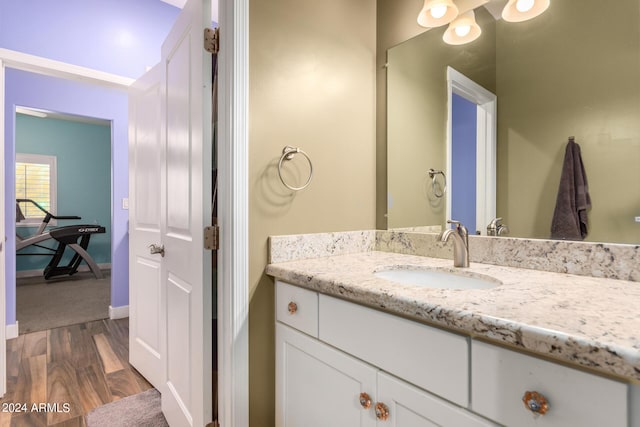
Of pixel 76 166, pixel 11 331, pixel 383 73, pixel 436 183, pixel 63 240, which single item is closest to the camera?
pixel 436 183

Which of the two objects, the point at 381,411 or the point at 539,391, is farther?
the point at 381,411

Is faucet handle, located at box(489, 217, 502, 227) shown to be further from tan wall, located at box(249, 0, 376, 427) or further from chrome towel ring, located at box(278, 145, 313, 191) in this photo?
chrome towel ring, located at box(278, 145, 313, 191)

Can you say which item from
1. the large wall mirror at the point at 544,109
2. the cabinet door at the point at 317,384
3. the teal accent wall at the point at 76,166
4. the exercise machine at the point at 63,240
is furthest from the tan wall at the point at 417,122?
the teal accent wall at the point at 76,166

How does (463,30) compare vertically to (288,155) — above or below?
above

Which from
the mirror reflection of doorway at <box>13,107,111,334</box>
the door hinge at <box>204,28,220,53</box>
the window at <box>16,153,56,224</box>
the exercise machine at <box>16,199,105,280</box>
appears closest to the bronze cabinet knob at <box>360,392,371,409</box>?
the door hinge at <box>204,28,220,53</box>

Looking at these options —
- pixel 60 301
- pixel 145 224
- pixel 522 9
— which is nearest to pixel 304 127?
pixel 522 9

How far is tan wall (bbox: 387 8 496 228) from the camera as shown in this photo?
152 cm

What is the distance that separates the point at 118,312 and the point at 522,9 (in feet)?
12.8

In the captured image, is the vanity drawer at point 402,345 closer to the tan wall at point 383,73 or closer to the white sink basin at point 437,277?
the white sink basin at point 437,277

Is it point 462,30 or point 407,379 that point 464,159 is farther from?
point 407,379

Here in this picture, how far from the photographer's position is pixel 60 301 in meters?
3.96

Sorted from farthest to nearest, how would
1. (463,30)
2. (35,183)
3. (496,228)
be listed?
(35,183)
(463,30)
(496,228)

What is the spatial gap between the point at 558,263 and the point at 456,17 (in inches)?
42.2

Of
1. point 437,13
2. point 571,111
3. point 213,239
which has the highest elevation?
point 437,13
